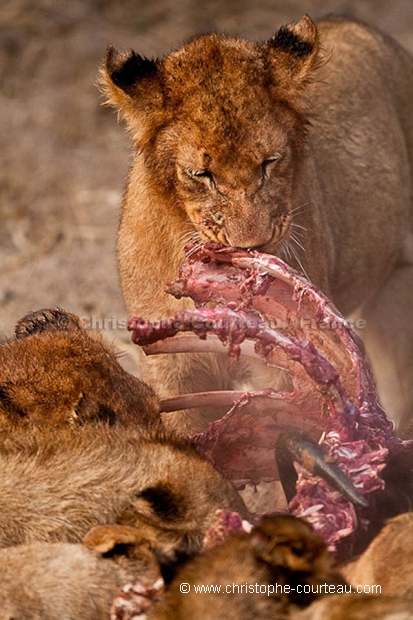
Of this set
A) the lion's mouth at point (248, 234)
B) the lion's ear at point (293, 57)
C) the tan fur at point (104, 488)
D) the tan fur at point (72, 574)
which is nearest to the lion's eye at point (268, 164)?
the lion's mouth at point (248, 234)

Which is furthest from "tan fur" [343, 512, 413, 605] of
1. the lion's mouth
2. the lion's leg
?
the lion's leg

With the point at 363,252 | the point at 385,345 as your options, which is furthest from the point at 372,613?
the point at 385,345

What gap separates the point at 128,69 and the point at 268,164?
27.7 inches

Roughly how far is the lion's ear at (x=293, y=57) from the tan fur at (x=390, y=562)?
204cm

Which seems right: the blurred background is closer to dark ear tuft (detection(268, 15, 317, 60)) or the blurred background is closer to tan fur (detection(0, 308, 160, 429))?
dark ear tuft (detection(268, 15, 317, 60))

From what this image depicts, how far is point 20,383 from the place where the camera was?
3.30 meters

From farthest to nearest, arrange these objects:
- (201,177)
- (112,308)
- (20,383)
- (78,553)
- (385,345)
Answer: (112,308)
(385,345)
(201,177)
(20,383)
(78,553)

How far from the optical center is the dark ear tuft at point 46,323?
12.6 feet

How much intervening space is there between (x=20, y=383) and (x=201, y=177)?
120 cm

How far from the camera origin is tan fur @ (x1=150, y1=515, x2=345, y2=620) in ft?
8.52

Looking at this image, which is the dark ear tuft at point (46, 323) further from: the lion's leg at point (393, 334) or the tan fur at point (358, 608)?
the lion's leg at point (393, 334)

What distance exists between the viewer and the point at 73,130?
1016cm

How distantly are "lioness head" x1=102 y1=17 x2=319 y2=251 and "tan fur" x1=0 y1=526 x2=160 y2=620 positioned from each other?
4.56 ft

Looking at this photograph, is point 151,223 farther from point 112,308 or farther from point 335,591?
point 112,308
